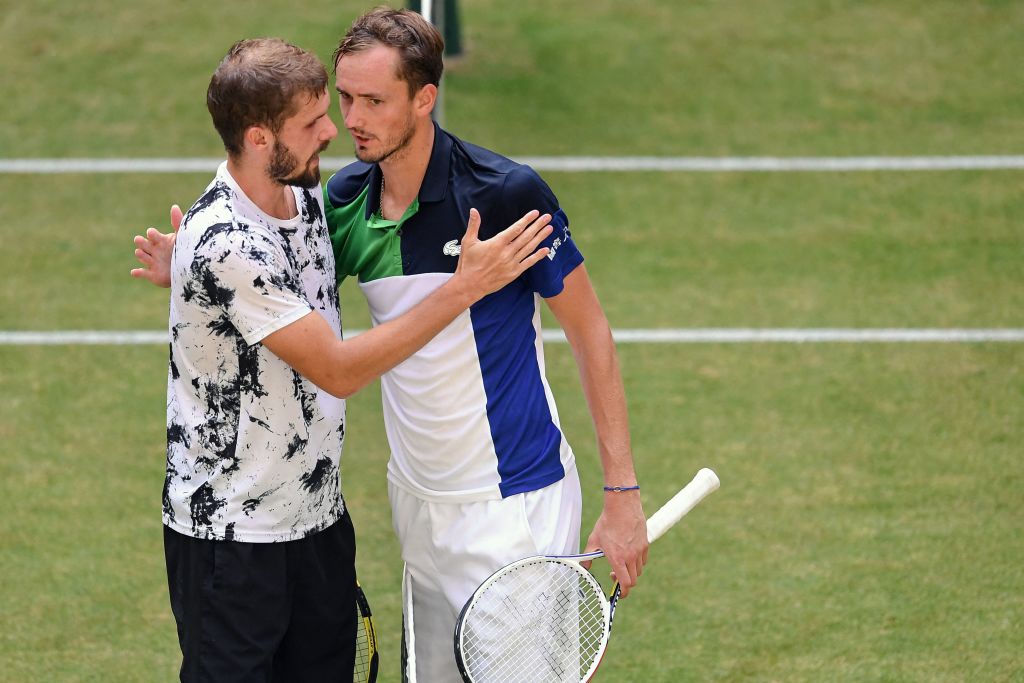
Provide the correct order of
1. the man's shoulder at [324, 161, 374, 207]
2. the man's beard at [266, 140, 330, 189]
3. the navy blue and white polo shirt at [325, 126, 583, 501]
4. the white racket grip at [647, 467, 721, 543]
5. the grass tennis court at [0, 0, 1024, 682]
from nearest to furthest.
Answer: the man's beard at [266, 140, 330, 189]
the navy blue and white polo shirt at [325, 126, 583, 501]
the white racket grip at [647, 467, 721, 543]
the man's shoulder at [324, 161, 374, 207]
the grass tennis court at [0, 0, 1024, 682]

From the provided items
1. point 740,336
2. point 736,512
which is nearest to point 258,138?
point 736,512

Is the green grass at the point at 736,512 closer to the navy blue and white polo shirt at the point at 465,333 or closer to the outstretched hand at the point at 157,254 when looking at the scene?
the navy blue and white polo shirt at the point at 465,333

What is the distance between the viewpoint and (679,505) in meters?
3.83

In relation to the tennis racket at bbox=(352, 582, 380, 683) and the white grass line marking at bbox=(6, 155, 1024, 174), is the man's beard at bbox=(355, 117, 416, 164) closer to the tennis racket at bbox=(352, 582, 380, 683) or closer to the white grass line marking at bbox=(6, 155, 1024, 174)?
the tennis racket at bbox=(352, 582, 380, 683)

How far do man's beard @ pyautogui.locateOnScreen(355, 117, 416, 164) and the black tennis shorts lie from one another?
3.12 ft

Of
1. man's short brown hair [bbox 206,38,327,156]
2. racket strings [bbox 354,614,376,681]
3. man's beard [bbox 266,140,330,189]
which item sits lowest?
racket strings [bbox 354,614,376,681]

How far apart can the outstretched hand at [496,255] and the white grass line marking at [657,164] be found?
19.5 feet

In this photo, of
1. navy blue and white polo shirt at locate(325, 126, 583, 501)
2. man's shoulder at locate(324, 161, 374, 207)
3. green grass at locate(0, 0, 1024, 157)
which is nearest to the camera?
navy blue and white polo shirt at locate(325, 126, 583, 501)

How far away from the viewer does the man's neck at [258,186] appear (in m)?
3.45

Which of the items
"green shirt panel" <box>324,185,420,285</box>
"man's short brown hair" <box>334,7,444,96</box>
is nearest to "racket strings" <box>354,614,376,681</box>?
"green shirt panel" <box>324,185,420,285</box>

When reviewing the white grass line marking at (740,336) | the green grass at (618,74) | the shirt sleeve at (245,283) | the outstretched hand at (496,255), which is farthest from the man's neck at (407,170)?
the green grass at (618,74)

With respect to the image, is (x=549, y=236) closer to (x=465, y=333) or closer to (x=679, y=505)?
(x=465, y=333)

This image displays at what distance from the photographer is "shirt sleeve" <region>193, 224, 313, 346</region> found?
3305mm

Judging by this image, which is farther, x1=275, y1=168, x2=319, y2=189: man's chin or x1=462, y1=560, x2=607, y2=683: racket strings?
x1=462, y1=560, x2=607, y2=683: racket strings
